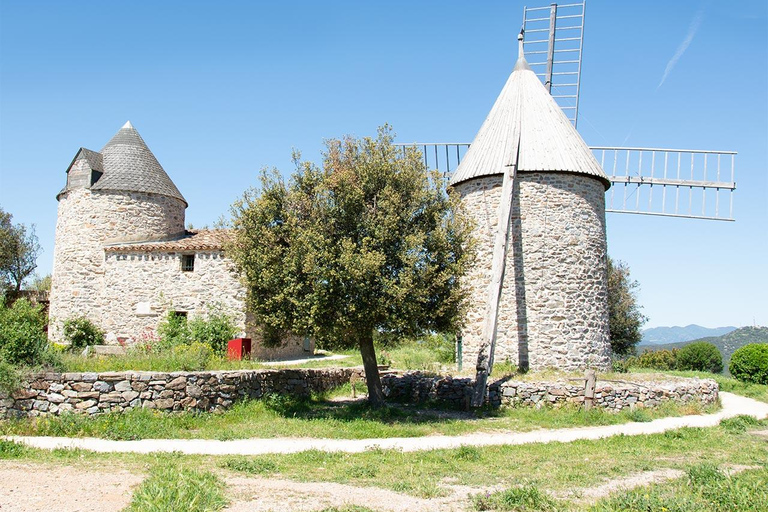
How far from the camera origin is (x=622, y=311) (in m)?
30.8

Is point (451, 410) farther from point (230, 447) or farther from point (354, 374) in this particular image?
point (230, 447)

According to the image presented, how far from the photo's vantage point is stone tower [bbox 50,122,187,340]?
24797 mm

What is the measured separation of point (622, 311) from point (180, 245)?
21667 millimetres

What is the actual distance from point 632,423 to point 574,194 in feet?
24.2

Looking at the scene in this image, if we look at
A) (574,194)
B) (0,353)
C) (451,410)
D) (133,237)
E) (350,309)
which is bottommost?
(451,410)

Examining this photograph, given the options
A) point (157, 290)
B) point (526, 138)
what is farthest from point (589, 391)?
point (157, 290)

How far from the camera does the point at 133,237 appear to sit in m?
25.3

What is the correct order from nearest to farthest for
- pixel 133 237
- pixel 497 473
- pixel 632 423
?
pixel 497 473
pixel 632 423
pixel 133 237

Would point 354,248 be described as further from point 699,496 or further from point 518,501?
point 699,496

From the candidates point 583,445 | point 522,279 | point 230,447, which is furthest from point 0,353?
point 522,279

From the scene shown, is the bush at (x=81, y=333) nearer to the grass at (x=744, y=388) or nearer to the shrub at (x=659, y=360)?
the grass at (x=744, y=388)

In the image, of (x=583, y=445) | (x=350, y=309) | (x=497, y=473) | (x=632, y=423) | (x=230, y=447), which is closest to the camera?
(x=497, y=473)

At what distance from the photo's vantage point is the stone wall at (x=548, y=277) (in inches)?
714

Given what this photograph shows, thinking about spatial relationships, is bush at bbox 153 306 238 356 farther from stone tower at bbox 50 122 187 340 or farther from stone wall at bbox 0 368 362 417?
stone tower at bbox 50 122 187 340
